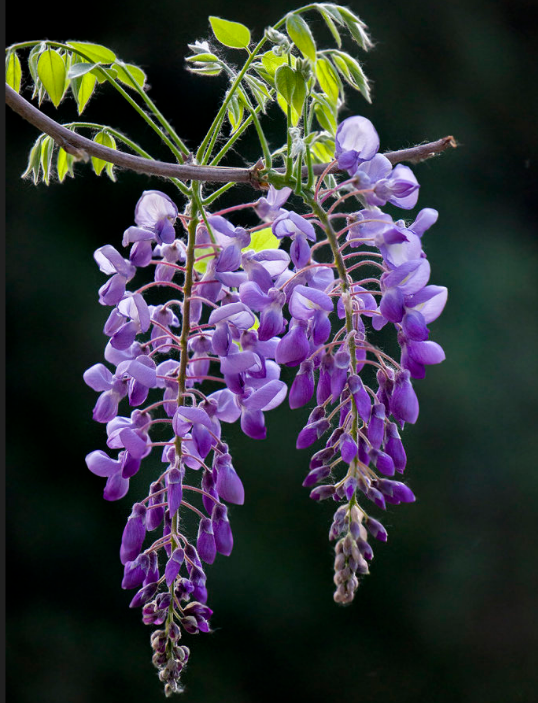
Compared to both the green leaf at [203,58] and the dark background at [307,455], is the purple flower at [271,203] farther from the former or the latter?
the dark background at [307,455]

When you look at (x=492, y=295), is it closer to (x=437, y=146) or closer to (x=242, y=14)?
(x=242, y=14)

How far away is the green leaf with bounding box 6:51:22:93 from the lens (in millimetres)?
524

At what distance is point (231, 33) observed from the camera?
0.49 meters

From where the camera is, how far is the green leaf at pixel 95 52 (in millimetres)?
505

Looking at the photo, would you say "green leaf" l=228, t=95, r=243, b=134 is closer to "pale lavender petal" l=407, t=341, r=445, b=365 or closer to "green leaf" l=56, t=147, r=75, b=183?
"green leaf" l=56, t=147, r=75, b=183

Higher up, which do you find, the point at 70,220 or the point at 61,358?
the point at 70,220

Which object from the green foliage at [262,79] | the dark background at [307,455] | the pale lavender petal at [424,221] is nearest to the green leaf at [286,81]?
the green foliage at [262,79]

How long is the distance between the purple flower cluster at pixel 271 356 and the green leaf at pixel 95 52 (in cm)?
13

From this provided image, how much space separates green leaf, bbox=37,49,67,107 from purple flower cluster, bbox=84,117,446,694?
0.39 ft

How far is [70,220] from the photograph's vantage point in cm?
177

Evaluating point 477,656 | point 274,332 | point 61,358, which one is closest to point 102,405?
point 274,332

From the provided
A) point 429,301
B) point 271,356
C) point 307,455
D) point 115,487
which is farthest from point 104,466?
point 307,455

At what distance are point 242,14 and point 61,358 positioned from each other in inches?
37.1

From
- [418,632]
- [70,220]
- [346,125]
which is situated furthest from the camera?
[418,632]
